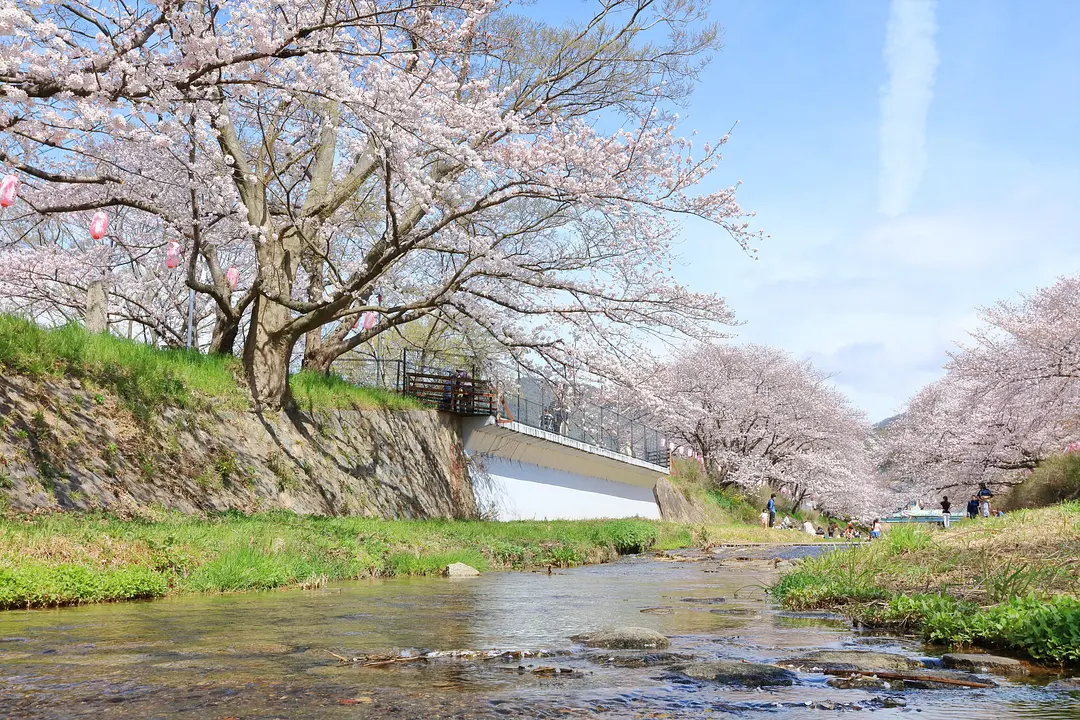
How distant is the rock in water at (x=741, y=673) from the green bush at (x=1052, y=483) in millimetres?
33253

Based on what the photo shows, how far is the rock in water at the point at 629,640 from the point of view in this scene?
5.59 meters

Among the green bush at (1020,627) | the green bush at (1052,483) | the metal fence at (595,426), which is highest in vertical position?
the metal fence at (595,426)

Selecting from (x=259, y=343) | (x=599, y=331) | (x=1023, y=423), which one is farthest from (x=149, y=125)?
(x=1023, y=423)

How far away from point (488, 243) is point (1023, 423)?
32.1 meters

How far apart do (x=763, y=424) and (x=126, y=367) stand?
40.8 m

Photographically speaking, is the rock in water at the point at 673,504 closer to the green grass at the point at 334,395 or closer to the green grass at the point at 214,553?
the green grass at the point at 334,395

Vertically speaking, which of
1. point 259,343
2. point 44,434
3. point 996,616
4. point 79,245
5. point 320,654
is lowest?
point 320,654

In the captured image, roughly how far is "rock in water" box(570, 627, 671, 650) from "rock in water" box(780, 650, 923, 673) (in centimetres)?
98

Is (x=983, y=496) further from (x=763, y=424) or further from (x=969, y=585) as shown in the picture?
(x=969, y=585)

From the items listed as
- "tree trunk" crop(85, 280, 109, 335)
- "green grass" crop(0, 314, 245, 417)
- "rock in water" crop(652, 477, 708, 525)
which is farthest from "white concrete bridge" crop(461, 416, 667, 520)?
"tree trunk" crop(85, 280, 109, 335)

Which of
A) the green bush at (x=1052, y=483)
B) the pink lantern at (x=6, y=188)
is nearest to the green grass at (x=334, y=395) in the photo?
the pink lantern at (x=6, y=188)

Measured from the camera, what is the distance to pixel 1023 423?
37906 mm

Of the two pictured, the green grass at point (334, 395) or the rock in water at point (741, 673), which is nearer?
the rock in water at point (741, 673)

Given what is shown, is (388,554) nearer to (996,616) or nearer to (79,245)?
(996,616)
